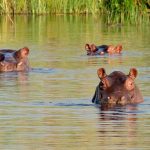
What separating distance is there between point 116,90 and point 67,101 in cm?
123

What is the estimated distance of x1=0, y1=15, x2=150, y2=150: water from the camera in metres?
10.7

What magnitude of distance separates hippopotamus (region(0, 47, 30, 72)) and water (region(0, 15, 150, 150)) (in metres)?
0.30

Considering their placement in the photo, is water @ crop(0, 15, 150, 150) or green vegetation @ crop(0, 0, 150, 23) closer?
water @ crop(0, 15, 150, 150)

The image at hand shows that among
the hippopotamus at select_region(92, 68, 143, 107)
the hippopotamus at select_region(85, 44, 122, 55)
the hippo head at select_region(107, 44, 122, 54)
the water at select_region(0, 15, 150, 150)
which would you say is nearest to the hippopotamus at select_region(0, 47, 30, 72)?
the water at select_region(0, 15, 150, 150)

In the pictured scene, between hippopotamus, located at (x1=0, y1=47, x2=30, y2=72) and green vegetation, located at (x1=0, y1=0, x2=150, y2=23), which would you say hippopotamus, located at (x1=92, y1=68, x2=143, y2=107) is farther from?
green vegetation, located at (x1=0, y1=0, x2=150, y2=23)

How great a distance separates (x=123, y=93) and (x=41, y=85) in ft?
12.0

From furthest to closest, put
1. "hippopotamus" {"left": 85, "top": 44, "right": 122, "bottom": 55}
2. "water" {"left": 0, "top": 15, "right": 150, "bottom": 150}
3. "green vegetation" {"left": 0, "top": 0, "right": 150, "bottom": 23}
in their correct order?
"green vegetation" {"left": 0, "top": 0, "right": 150, "bottom": 23} → "hippopotamus" {"left": 85, "top": 44, "right": 122, "bottom": 55} → "water" {"left": 0, "top": 15, "right": 150, "bottom": 150}

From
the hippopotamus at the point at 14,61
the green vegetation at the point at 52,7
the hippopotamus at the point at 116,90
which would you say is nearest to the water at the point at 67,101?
the hippopotamus at the point at 116,90

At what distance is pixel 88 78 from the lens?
58.9ft

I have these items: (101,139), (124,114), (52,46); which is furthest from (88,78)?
(52,46)

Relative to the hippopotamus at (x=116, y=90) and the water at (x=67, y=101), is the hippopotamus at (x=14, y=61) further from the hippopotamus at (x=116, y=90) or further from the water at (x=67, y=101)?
the hippopotamus at (x=116, y=90)

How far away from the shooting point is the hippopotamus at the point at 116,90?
528 inches

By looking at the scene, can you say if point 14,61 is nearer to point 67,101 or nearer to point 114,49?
point 114,49

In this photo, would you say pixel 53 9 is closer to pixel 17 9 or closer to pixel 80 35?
pixel 17 9
